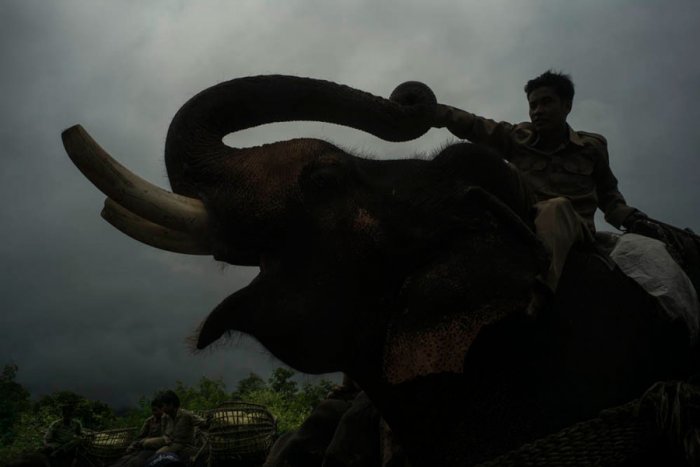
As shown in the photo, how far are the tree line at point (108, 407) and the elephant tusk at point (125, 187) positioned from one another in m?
10.3

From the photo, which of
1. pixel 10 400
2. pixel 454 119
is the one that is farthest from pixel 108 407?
pixel 454 119

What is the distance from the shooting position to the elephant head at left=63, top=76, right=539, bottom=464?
7.22 feet

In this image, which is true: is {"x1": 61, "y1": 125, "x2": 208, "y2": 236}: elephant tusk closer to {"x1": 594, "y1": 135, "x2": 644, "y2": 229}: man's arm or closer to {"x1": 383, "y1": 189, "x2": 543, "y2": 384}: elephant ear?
{"x1": 383, "y1": 189, "x2": 543, "y2": 384}: elephant ear

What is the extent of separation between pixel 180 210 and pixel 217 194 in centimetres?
17

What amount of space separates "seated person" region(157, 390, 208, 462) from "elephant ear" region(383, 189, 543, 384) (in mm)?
5678

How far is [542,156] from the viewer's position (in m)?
3.38

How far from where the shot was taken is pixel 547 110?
11.0 ft

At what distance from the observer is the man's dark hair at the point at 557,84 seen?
11.2 ft

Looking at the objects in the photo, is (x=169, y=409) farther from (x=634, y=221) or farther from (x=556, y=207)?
(x=556, y=207)

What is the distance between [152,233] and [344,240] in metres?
0.74

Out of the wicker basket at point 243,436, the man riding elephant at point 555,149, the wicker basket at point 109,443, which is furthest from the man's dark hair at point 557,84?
the wicker basket at point 109,443

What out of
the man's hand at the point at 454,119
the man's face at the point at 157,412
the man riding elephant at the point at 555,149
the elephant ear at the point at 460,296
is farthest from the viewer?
the man's face at the point at 157,412

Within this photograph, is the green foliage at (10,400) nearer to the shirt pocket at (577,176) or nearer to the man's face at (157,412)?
the man's face at (157,412)

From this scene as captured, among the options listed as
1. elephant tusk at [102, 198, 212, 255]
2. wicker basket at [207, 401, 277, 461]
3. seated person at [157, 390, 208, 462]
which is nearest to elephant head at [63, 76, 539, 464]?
elephant tusk at [102, 198, 212, 255]
